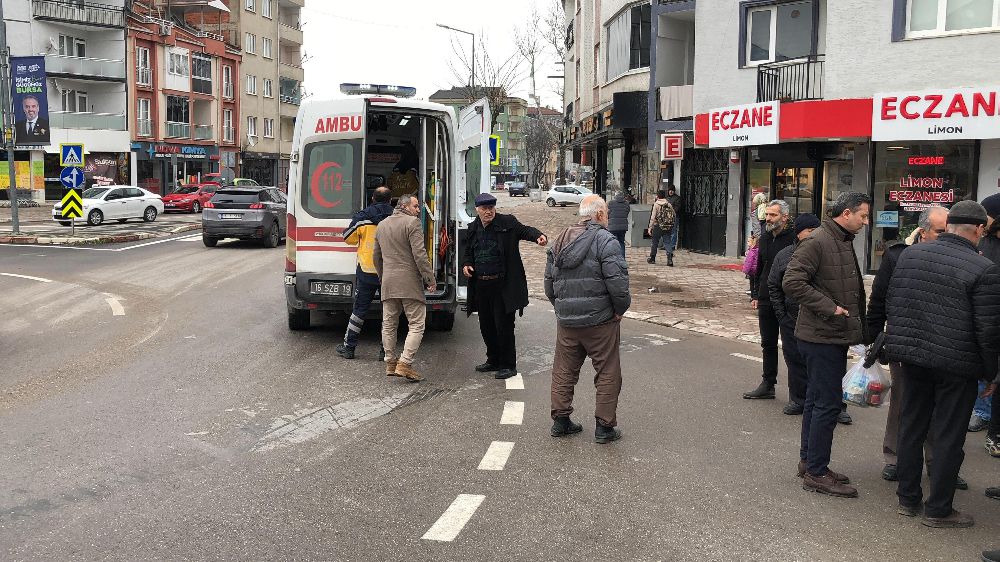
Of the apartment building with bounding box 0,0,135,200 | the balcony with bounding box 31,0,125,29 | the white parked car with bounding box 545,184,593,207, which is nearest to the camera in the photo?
the apartment building with bounding box 0,0,135,200

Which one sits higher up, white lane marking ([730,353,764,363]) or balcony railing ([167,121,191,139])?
balcony railing ([167,121,191,139])

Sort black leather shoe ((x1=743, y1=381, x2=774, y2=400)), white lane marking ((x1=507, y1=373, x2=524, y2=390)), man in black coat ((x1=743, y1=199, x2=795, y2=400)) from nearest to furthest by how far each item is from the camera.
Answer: man in black coat ((x1=743, y1=199, x2=795, y2=400)) < black leather shoe ((x1=743, y1=381, x2=774, y2=400)) < white lane marking ((x1=507, y1=373, x2=524, y2=390))

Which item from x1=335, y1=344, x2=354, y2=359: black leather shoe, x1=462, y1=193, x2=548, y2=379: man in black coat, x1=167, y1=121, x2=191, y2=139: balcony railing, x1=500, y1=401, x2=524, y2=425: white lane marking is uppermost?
x1=167, y1=121, x2=191, y2=139: balcony railing

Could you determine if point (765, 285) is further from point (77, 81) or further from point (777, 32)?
point (77, 81)

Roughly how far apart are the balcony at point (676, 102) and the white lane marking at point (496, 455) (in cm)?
1740

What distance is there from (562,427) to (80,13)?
54.1 metres

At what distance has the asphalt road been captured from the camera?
184 inches

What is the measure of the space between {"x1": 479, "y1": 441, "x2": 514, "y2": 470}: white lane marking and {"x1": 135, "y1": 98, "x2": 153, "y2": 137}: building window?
54139mm

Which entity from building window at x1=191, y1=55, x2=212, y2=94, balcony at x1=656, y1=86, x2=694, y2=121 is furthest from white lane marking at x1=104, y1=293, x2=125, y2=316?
building window at x1=191, y1=55, x2=212, y2=94

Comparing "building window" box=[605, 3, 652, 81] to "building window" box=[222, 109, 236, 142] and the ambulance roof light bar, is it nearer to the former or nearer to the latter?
the ambulance roof light bar

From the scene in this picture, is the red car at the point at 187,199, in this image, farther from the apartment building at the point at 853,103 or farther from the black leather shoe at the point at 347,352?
the black leather shoe at the point at 347,352

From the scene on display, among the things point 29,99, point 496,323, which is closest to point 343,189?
point 496,323

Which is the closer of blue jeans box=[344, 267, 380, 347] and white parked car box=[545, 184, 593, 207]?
blue jeans box=[344, 267, 380, 347]

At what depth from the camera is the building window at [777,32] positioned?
66.1ft
